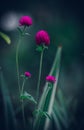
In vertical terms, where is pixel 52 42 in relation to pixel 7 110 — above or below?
above

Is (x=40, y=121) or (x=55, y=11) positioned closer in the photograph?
(x=40, y=121)

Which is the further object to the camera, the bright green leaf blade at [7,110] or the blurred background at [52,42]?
the blurred background at [52,42]

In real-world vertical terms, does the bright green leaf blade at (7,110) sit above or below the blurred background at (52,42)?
below

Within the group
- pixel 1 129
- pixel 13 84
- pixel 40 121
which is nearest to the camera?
pixel 40 121

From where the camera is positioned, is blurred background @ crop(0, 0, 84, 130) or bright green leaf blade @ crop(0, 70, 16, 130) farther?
blurred background @ crop(0, 0, 84, 130)

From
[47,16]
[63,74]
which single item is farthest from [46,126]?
[47,16]

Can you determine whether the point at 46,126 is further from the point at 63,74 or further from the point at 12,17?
the point at 12,17

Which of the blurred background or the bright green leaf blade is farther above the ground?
the blurred background

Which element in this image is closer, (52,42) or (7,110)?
(7,110)
